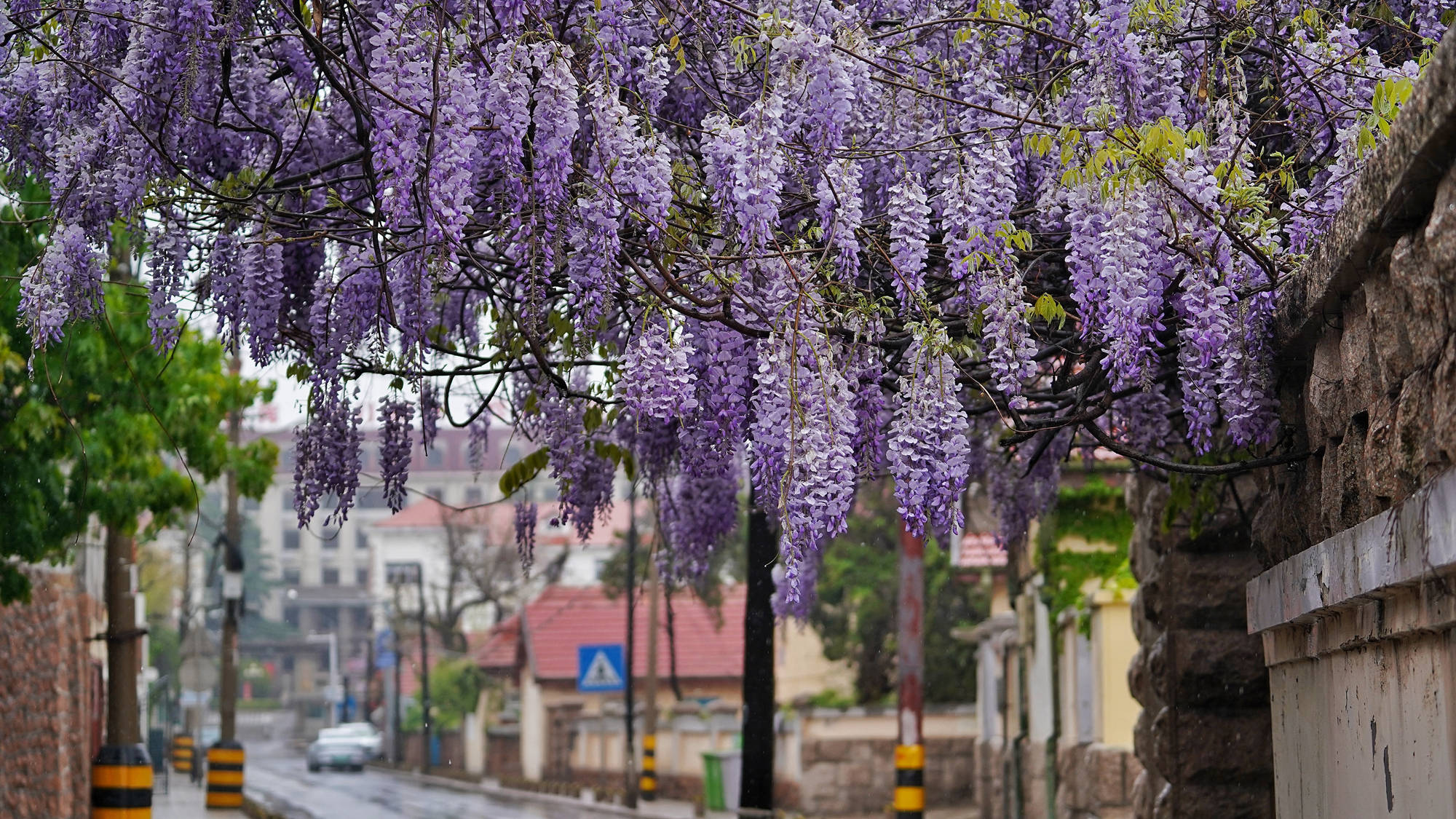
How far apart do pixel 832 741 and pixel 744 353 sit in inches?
929

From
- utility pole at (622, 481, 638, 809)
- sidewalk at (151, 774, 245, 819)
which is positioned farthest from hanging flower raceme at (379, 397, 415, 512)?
utility pole at (622, 481, 638, 809)

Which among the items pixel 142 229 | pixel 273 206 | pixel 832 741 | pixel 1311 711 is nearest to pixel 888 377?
pixel 1311 711

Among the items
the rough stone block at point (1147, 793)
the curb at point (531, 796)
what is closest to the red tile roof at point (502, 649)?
the curb at point (531, 796)

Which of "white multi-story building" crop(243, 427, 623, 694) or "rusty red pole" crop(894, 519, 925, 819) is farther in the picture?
"white multi-story building" crop(243, 427, 623, 694)

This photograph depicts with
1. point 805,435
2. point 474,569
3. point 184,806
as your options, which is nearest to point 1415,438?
point 805,435

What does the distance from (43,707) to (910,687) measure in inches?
336

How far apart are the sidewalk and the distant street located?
1.75 metres

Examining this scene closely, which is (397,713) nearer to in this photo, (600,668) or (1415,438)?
(600,668)

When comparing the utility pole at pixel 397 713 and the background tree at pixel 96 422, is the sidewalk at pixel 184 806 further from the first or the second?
the utility pole at pixel 397 713

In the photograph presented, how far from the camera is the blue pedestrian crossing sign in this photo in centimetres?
2992

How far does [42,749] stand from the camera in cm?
1667

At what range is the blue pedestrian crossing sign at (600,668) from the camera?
1178 inches

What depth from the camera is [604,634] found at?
1991 inches

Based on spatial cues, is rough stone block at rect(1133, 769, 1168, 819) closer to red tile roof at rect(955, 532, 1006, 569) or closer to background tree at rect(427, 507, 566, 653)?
red tile roof at rect(955, 532, 1006, 569)
